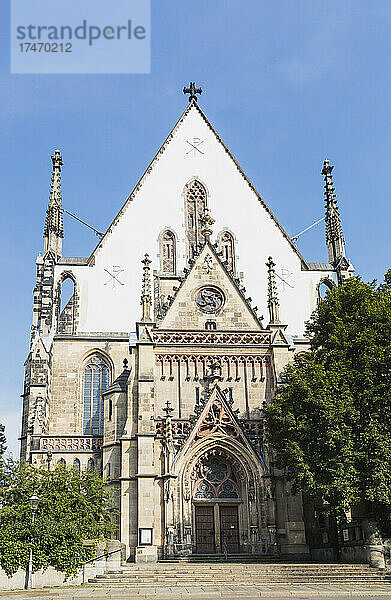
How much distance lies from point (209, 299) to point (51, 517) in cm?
1522

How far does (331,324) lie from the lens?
2909 centimetres

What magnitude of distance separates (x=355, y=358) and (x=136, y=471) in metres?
11.4

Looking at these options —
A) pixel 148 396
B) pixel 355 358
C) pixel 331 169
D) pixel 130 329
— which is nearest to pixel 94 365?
pixel 130 329

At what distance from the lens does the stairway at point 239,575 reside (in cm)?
2272

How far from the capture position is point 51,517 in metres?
24.7

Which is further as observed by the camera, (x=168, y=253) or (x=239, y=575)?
(x=168, y=253)

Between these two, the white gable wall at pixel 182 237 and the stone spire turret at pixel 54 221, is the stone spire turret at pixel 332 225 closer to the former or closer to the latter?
the white gable wall at pixel 182 237

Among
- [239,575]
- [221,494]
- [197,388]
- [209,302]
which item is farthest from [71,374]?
[239,575]

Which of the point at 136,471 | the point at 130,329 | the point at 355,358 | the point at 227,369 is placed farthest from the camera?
the point at 130,329

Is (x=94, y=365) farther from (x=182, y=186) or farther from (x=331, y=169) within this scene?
(x=331, y=169)

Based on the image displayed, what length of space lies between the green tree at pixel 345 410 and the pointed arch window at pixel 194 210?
573 inches

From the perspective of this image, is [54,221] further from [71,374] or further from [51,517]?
[51,517]

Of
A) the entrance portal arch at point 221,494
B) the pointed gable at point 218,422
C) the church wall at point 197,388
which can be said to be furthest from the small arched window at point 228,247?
the entrance portal arch at point 221,494

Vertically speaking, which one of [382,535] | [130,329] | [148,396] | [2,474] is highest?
[130,329]
